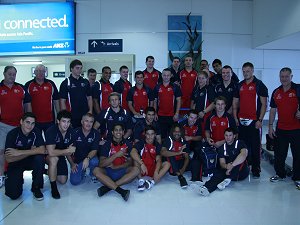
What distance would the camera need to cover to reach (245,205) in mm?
3219

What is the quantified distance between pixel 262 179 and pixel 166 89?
2.08 m

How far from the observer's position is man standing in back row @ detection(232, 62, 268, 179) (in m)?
4.17

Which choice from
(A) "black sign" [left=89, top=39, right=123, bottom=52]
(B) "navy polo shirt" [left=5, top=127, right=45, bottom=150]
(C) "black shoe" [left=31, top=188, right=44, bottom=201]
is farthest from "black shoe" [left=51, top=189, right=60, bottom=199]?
(A) "black sign" [left=89, top=39, right=123, bottom=52]

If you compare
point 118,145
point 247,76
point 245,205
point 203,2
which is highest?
point 203,2

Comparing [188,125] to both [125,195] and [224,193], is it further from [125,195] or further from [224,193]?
[125,195]

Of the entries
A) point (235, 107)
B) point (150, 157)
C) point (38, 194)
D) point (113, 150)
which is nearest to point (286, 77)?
point (235, 107)

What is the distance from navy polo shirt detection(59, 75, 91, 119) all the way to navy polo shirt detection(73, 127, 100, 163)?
2.21 feet

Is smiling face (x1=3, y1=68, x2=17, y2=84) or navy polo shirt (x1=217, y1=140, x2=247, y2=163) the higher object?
smiling face (x1=3, y1=68, x2=17, y2=84)

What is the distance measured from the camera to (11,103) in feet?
13.2

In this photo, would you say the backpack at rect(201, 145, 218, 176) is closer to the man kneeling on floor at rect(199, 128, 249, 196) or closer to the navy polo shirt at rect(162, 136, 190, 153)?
the man kneeling on floor at rect(199, 128, 249, 196)

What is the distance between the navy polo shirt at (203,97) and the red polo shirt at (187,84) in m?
0.31

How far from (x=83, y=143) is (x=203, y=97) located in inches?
84.9

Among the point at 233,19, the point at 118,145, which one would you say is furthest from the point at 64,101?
the point at 233,19

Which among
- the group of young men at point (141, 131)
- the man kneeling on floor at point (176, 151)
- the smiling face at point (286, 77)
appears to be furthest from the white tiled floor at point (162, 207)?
the smiling face at point (286, 77)
